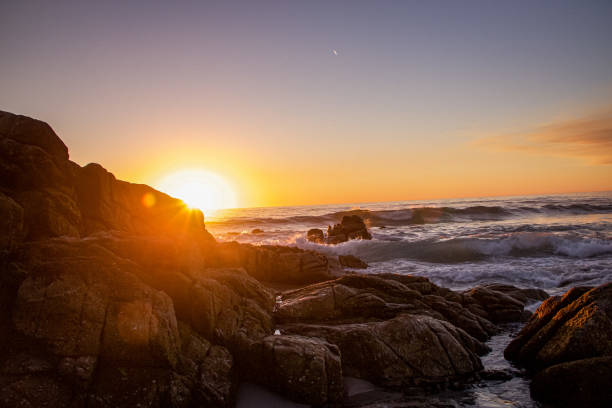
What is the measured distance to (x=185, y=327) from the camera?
20.0 feet

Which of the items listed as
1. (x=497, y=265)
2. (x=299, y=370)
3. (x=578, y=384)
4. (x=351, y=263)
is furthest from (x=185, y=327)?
(x=497, y=265)

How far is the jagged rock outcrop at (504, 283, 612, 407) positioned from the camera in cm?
559

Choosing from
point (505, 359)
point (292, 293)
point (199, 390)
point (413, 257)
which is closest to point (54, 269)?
point (199, 390)

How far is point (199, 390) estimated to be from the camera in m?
5.28

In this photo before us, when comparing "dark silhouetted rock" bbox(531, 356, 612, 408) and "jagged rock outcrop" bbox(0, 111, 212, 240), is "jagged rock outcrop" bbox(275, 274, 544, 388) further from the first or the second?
"jagged rock outcrop" bbox(0, 111, 212, 240)

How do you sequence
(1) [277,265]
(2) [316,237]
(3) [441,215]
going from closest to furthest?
1. (1) [277,265]
2. (2) [316,237]
3. (3) [441,215]

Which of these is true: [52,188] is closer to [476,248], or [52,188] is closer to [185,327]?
[185,327]

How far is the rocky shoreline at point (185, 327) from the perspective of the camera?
4855 mm

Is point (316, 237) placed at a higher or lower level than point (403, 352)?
lower

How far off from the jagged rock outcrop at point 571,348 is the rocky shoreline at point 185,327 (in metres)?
0.02

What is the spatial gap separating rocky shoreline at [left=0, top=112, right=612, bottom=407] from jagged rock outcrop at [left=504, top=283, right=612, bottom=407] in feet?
0.07

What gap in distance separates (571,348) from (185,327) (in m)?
7.01

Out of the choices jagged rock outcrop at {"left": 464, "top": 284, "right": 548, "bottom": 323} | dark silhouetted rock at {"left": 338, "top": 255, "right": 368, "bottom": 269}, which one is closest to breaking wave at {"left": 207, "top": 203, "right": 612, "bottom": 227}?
dark silhouetted rock at {"left": 338, "top": 255, "right": 368, "bottom": 269}

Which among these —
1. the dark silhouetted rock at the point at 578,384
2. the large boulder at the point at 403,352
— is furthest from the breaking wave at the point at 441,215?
the dark silhouetted rock at the point at 578,384
